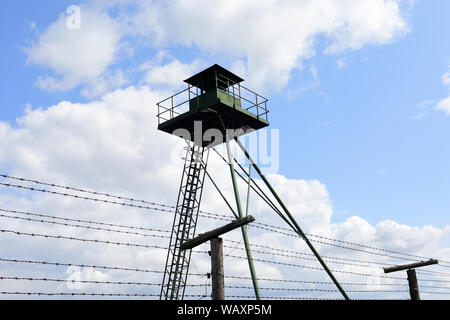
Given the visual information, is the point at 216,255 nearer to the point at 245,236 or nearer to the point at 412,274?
the point at 245,236

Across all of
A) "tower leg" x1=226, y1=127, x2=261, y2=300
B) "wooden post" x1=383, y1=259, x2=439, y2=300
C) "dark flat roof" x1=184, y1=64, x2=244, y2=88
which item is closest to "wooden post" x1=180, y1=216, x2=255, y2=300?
"tower leg" x1=226, y1=127, x2=261, y2=300

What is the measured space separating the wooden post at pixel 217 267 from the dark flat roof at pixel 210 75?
15.4 m

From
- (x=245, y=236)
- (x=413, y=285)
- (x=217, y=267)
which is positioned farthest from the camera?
(x=245, y=236)

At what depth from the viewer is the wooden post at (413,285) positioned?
56.2ft

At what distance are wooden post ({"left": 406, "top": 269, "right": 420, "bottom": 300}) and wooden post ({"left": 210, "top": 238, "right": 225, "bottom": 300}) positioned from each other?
33.4 ft

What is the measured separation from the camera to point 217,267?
9.91 meters

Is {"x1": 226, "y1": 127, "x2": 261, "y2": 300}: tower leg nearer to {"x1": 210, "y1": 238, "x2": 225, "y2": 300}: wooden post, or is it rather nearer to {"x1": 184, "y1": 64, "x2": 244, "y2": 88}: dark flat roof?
{"x1": 184, "y1": 64, "x2": 244, "y2": 88}: dark flat roof

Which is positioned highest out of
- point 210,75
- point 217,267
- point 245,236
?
point 210,75

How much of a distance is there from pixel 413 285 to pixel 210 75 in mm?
13521

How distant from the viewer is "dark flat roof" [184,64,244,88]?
2408 centimetres

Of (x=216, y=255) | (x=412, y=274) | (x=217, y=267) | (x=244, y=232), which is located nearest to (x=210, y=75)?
(x=244, y=232)

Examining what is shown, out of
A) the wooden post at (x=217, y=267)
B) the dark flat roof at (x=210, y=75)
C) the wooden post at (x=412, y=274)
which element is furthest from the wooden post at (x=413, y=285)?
the dark flat roof at (x=210, y=75)
